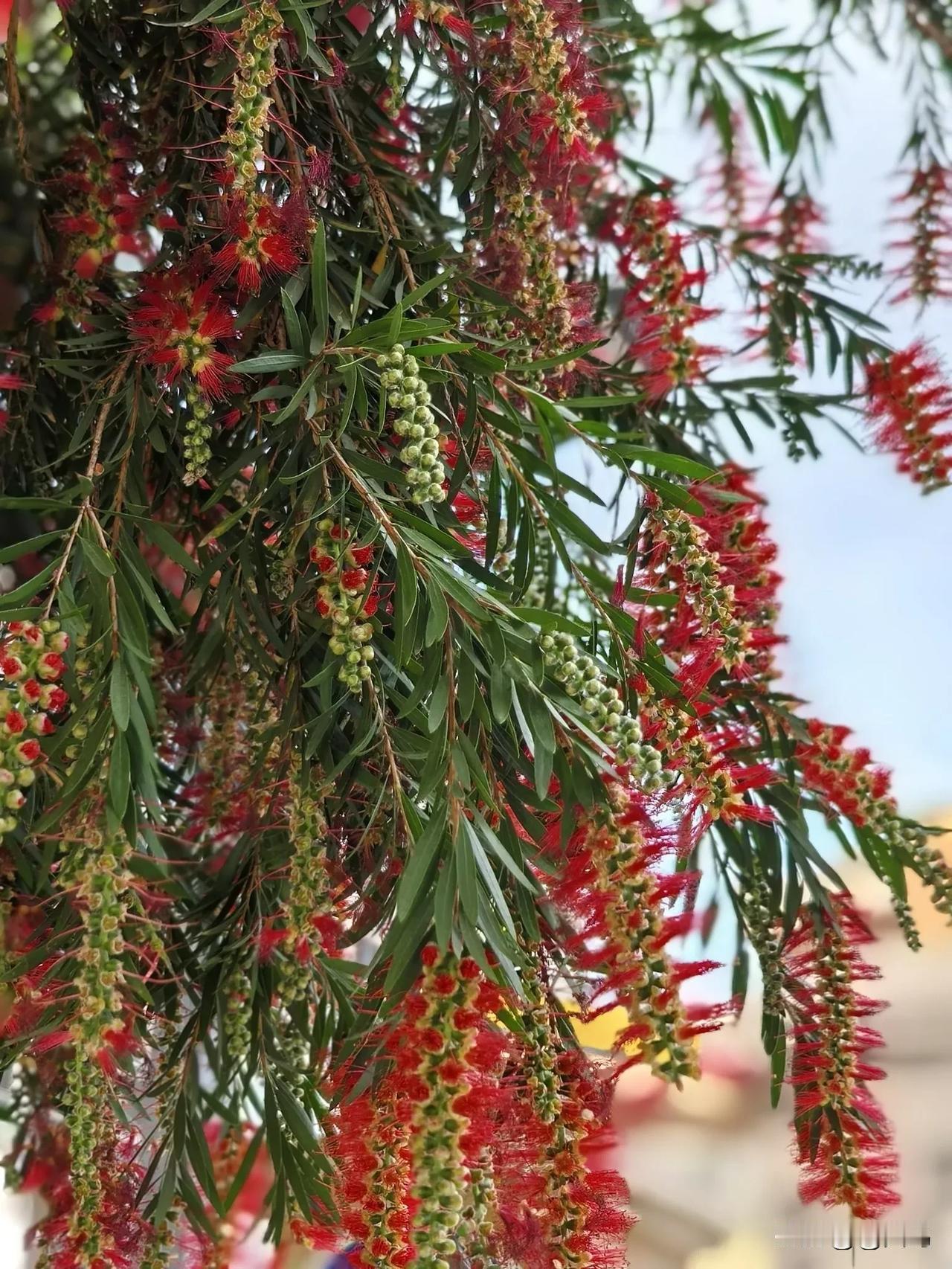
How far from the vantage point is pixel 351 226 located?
2.34 ft

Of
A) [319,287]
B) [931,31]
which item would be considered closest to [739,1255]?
[319,287]

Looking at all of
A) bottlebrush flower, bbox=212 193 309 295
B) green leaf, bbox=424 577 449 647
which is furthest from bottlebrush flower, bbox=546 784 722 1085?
bottlebrush flower, bbox=212 193 309 295

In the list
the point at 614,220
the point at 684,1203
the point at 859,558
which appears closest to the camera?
the point at 614,220

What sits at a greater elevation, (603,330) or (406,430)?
(603,330)

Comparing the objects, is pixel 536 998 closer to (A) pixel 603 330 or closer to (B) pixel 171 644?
(B) pixel 171 644

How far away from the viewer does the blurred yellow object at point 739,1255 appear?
123 centimetres

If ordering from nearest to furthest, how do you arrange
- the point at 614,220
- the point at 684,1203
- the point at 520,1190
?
the point at 520,1190 < the point at 614,220 < the point at 684,1203

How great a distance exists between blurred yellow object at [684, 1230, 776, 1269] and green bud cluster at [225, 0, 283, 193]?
111cm

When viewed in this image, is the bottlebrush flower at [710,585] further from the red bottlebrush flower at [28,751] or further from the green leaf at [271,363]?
the red bottlebrush flower at [28,751]

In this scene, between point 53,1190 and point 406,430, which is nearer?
point 406,430

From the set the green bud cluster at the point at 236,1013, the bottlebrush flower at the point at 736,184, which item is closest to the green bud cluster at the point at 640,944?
the green bud cluster at the point at 236,1013

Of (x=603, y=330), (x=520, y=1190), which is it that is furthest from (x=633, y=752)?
(x=603, y=330)

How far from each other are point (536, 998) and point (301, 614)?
0.82 ft

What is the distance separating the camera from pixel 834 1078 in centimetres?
68
